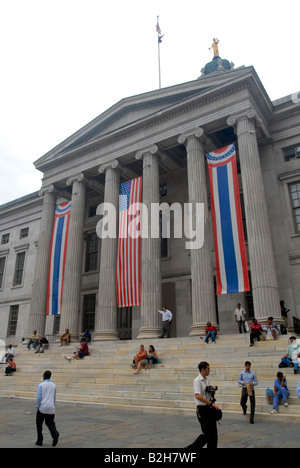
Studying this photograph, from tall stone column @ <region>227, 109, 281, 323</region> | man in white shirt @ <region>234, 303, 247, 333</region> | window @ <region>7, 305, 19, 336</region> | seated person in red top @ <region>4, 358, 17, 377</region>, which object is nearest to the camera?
tall stone column @ <region>227, 109, 281, 323</region>

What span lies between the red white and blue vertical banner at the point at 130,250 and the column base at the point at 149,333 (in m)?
1.63

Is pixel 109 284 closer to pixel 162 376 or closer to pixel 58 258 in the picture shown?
pixel 58 258

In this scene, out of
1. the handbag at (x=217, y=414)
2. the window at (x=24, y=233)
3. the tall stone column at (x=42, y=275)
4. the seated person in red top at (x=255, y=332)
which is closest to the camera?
the handbag at (x=217, y=414)

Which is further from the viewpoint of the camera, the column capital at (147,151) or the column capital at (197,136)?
the column capital at (147,151)

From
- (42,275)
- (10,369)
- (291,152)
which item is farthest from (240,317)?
(42,275)

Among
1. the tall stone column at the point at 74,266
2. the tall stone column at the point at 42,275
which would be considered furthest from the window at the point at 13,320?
the tall stone column at the point at 74,266

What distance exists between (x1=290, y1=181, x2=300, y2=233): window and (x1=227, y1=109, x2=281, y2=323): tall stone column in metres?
3.75

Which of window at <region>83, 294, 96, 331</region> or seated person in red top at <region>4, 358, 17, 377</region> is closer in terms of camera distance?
seated person in red top at <region>4, 358, 17, 377</region>

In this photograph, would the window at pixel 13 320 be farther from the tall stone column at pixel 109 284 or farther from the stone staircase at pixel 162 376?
the stone staircase at pixel 162 376

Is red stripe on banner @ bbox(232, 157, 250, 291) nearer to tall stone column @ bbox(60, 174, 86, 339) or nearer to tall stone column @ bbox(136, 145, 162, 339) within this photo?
tall stone column @ bbox(136, 145, 162, 339)

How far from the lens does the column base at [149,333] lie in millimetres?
19312

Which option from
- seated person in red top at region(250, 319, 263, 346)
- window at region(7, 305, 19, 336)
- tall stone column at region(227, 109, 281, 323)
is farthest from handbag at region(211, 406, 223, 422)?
window at region(7, 305, 19, 336)

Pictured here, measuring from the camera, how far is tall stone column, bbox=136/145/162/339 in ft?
65.2

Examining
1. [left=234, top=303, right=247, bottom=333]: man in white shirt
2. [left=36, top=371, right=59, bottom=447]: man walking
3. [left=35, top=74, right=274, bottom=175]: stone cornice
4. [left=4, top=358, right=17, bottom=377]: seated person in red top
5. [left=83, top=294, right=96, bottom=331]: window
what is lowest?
[left=36, top=371, right=59, bottom=447]: man walking
